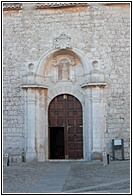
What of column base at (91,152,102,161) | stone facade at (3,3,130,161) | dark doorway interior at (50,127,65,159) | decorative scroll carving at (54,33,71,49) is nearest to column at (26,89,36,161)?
stone facade at (3,3,130,161)

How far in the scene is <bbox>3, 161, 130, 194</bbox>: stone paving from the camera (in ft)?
21.7

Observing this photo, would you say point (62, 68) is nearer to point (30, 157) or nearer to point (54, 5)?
point (54, 5)

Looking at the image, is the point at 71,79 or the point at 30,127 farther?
the point at 71,79

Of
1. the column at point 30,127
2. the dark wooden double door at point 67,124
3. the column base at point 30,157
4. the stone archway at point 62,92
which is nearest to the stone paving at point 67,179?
the column base at point 30,157

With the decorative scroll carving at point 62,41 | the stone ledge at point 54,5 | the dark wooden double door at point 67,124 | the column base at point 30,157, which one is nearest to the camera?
the column base at point 30,157

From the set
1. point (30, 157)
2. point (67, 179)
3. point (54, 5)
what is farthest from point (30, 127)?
point (54, 5)

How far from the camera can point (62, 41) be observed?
1220 cm

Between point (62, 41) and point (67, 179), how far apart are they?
19.5 feet

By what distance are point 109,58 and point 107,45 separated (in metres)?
0.50

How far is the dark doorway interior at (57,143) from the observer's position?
12729mm

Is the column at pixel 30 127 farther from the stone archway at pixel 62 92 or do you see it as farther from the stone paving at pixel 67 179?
the stone paving at pixel 67 179

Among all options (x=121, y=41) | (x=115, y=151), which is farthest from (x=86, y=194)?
(x=121, y=41)

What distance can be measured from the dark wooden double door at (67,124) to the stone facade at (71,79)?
230 millimetres

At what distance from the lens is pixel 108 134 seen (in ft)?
38.9
